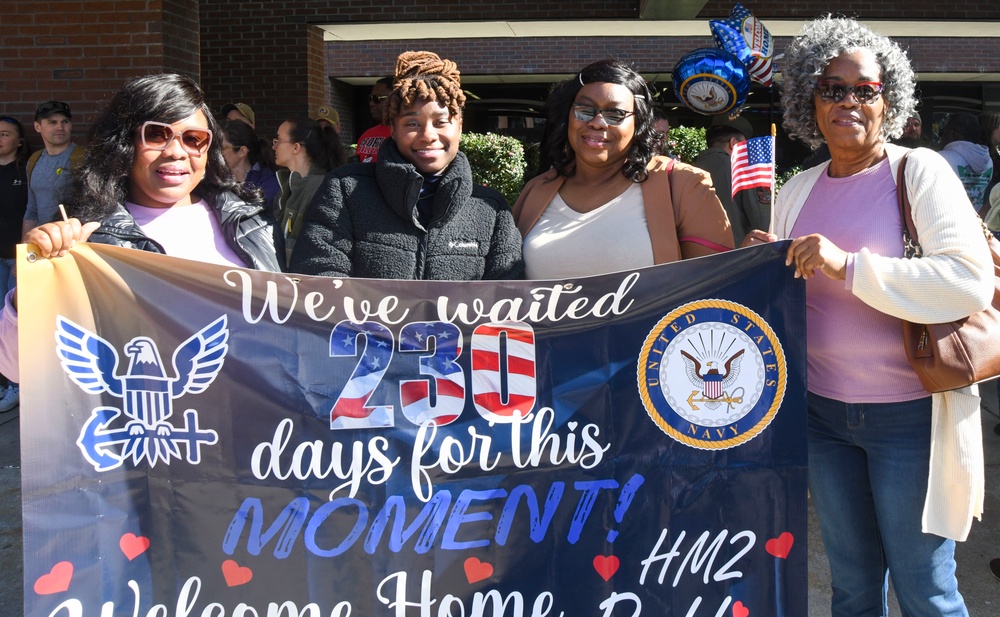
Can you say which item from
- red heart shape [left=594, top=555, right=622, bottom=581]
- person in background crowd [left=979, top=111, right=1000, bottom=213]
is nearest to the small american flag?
red heart shape [left=594, top=555, right=622, bottom=581]

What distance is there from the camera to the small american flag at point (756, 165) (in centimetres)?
276

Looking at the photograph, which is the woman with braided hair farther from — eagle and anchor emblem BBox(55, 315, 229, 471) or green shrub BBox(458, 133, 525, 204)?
green shrub BBox(458, 133, 525, 204)

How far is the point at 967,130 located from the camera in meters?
6.93

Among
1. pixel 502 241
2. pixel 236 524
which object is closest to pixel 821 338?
pixel 502 241

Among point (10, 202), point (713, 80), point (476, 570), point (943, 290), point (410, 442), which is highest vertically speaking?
point (713, 80)

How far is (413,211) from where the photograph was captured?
8.90 feet

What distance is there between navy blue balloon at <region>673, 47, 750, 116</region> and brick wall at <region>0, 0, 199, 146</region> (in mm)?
4543

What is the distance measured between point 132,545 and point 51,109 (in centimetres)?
478

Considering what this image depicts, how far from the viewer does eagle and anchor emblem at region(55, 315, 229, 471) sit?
93.0 inches

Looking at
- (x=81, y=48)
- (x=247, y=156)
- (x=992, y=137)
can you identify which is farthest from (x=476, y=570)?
(x=992, y=137)

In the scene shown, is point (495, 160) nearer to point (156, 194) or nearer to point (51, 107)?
point (51, 107)

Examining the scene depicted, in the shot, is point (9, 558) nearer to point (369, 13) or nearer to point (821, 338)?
point (821, 338)

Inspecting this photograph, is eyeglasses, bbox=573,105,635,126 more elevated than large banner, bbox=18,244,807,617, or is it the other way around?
eyeglasses, bbox=573,105,635,126

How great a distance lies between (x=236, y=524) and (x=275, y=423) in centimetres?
30
